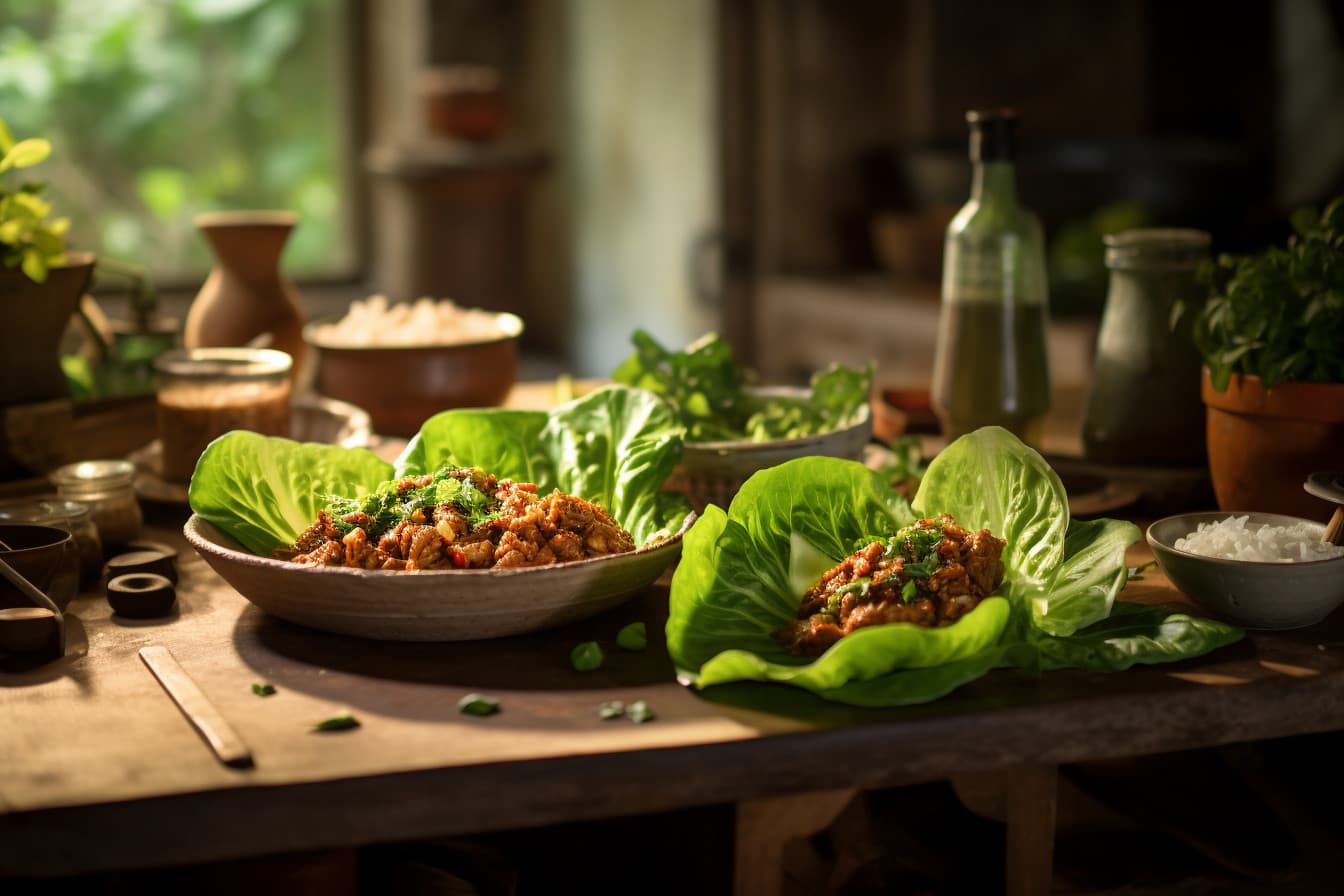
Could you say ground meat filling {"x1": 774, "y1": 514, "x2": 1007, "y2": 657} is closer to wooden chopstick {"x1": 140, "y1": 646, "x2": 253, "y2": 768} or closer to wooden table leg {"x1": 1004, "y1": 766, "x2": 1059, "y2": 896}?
wooden table leg {"x1": 1004, "y1": 766, "x2": 1059, "y2": 896}

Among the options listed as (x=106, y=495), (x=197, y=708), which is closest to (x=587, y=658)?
(x=197, y=708)

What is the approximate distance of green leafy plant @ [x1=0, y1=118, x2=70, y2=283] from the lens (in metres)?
1.63

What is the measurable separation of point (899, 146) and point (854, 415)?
298 centimetres

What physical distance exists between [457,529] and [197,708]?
0.86 ft

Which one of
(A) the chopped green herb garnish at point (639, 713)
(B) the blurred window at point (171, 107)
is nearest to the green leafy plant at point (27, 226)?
(A) the chopped green herb garnish at point (639, 713)

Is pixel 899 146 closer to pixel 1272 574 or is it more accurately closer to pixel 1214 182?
pixel 1214 182

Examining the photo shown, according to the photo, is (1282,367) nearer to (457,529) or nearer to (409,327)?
(457,529)

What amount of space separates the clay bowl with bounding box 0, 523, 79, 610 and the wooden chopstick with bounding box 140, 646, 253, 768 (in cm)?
15

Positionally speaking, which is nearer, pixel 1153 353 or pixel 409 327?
pixel 1153 353

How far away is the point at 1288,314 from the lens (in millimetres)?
1422

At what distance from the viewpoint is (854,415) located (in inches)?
67.7

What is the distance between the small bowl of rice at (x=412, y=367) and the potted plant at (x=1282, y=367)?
3.08 ft

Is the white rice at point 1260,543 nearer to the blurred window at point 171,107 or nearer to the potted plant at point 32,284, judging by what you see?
the potted plant at point 32,284

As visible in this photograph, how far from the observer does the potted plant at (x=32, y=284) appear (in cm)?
164
